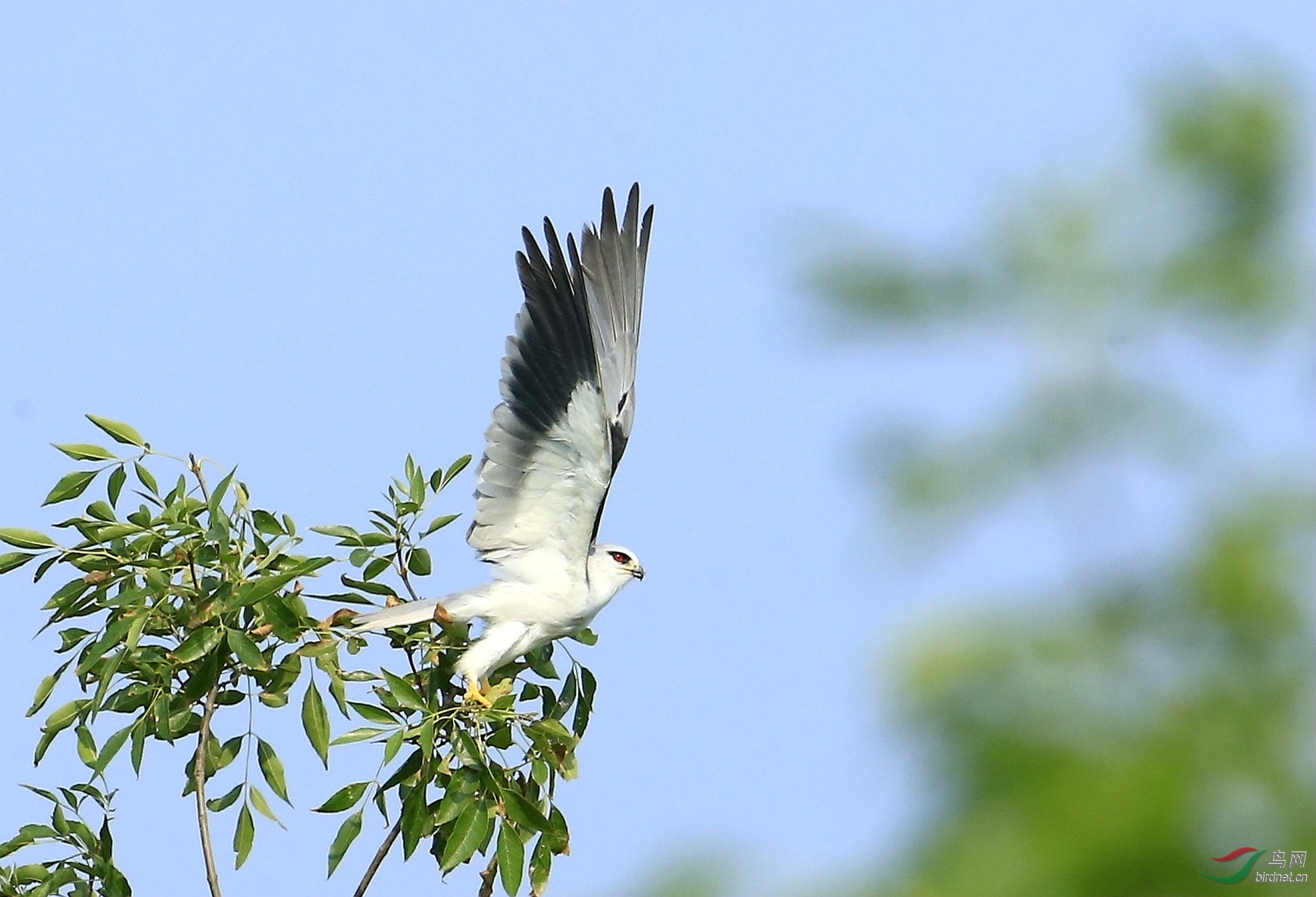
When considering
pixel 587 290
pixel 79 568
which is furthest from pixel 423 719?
pixel 587 290

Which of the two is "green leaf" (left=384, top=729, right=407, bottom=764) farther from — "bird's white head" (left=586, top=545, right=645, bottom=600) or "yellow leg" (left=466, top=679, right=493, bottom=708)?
"bird's white head" (left=586, top=545, right=645, bottom=600)

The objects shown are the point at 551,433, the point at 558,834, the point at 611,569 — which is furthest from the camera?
the point at 611,569

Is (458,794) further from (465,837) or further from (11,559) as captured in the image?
(11,559)

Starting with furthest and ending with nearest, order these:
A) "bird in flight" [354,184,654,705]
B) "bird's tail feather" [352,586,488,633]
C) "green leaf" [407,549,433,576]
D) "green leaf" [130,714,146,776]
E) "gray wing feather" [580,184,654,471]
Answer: "gray wing feather" [580,184,654,471] < "bird in flight" [354,184,654,705] < "bird's tail feather" [352,586,488,633] < "green leaf" [407,549,433,576] < "green leaf" [130,714,146,776]

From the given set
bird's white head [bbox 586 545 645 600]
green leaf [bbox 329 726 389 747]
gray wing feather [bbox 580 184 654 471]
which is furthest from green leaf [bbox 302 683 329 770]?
gray wing feather [bbox 580 184 654 471]

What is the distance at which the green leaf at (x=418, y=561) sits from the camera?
17.5 feet

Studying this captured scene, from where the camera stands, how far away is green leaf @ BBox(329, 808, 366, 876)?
4.71 meters

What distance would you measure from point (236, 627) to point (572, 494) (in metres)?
2.25

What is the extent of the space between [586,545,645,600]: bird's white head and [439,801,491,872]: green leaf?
1.99m

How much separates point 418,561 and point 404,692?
706mm

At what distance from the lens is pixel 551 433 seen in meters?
6.45

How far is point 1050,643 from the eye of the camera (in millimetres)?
936

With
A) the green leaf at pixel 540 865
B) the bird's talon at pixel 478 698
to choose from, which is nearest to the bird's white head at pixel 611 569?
the bird's talon at pixel 478 698

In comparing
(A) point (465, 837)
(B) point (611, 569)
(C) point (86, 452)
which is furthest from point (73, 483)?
(B) point (611, 569)
